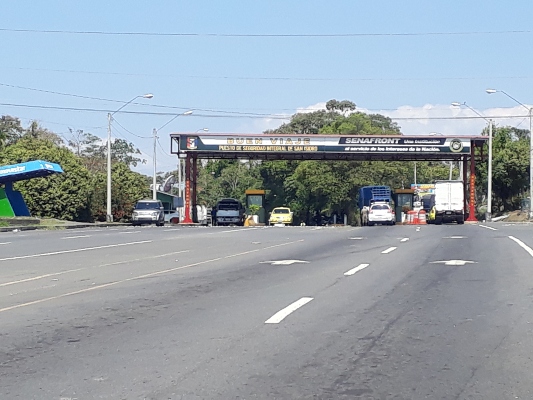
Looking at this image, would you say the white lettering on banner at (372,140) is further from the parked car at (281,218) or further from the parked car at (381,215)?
the parked car at (281,218)

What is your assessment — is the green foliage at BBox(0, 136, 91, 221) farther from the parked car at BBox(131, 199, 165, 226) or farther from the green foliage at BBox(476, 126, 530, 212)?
the green foliage at BBox(476, 126, 530, 212)

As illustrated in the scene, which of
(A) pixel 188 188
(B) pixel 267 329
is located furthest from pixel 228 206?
(B) pixel 267 329

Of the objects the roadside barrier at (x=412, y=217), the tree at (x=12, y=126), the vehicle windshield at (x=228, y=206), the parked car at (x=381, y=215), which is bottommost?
the roadside barrier at (x=412, y=217)

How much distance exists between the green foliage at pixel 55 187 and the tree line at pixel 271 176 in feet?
0.25

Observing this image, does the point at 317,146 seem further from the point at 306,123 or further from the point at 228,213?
the point at 306,123

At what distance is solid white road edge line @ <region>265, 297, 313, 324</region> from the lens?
10.9 m

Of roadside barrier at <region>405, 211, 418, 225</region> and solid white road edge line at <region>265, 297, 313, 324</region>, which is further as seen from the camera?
roadside barrier at <region>405, 211, 418, 225</region>

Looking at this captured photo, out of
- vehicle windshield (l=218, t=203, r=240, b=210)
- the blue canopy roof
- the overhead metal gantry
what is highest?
the overhead metal gantry

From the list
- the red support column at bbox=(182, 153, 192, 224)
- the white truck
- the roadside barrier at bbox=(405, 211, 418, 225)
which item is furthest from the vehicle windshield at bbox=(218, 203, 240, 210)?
the roadside barrier at bbox=(405, 211, 418, 225)

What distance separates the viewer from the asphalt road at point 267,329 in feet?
24.2

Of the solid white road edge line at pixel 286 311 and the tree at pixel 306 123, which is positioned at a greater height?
the tree at pixel 306 123

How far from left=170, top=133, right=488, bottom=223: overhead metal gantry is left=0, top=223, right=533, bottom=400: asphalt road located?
1621 inches

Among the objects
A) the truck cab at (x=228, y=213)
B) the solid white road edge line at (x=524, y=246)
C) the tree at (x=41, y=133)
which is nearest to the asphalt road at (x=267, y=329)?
the solid white road edge line at (x=524, y=246)

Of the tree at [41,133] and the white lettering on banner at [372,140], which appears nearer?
the white lettering on banner at [372,140]
